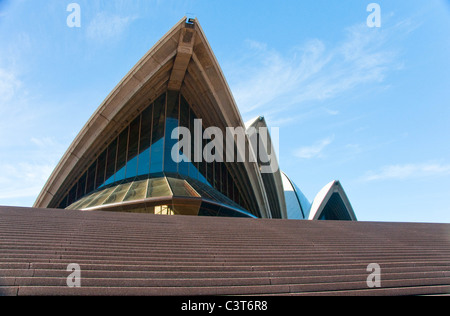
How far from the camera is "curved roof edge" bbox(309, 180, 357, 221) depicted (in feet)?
89.0

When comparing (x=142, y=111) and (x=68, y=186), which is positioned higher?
(x=142, y=111)

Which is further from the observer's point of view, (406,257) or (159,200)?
(159,200)

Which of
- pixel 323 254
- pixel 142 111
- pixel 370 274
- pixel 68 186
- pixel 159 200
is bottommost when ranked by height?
pixel 370 274

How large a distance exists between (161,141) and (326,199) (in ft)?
54.5

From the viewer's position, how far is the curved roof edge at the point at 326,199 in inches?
1069

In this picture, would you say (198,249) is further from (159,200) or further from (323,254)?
(159,200)

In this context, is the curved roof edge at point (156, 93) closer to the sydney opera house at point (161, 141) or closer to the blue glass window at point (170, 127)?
the sydney opera house at point (161, 141)

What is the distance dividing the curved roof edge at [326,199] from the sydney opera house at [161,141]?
885cm

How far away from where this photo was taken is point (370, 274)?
165 inches

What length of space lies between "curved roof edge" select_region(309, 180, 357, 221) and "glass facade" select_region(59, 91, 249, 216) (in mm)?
10581

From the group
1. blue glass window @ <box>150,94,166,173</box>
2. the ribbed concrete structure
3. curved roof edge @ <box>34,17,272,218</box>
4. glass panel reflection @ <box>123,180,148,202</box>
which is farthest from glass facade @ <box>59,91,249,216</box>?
the ribbed concrete structure
